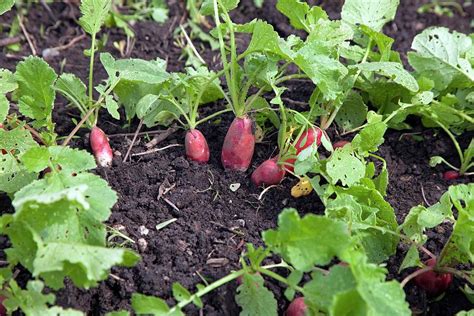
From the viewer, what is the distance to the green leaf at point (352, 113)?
2756mm

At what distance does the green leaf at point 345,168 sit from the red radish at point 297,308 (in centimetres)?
46

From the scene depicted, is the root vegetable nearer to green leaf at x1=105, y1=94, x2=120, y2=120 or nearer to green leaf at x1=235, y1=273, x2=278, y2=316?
green leaf at x1=235, y1=273, x2=278, y2=316

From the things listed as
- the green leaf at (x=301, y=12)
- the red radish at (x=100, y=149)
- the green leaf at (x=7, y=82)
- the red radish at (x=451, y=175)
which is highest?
the green leaf at (x=301, y=12)

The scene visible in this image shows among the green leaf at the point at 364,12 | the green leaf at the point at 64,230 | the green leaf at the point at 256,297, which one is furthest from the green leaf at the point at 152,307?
the green leaf at the point at 364,12

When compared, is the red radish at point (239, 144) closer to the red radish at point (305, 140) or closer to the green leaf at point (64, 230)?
the red radish at point (305, 140)

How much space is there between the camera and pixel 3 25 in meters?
3.48

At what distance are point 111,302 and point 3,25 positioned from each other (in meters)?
1.98

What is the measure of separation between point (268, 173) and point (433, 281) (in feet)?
2.34

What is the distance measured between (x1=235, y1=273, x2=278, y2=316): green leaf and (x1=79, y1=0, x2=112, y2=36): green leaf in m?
1.27

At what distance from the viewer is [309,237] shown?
6.06 ft

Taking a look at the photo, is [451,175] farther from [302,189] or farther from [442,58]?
[302,189]

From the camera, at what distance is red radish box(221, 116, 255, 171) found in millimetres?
2531

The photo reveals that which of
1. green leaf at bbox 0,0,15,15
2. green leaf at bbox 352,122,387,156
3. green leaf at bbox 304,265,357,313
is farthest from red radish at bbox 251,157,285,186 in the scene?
green leaf at bbox 0,0,15,15

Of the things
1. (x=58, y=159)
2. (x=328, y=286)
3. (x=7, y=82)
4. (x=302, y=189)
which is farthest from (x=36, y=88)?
(x=328, y=286)
